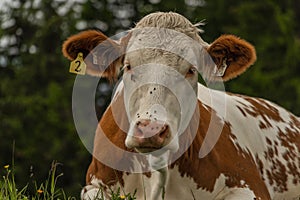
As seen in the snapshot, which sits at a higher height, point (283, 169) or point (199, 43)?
point (199, 43)

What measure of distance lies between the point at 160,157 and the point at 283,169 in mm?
1761

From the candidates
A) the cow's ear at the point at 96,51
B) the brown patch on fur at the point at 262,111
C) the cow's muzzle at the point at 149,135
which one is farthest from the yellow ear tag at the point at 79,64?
the brown patch on fur at the point at 262,111

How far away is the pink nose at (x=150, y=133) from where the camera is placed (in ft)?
16.3

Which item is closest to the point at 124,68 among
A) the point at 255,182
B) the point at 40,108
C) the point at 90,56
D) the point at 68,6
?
the point at 90,56

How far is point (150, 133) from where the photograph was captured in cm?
495

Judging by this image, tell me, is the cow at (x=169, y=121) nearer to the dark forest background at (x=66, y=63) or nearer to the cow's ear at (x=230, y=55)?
the cow's ear at (x=230, y=55)

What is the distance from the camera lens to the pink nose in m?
4.96

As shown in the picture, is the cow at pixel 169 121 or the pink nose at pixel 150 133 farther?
the cow at pixel 169 121

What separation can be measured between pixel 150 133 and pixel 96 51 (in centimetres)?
128

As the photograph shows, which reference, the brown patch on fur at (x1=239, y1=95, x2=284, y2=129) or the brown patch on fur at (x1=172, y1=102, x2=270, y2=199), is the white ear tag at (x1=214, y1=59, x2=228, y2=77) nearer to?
the brown patch on fur at (x1=172, y1=102, x2=270, y2=199)

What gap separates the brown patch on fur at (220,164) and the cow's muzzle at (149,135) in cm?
98

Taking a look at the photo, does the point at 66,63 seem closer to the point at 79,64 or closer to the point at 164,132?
the point at 79,64

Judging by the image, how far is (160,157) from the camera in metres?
5.78

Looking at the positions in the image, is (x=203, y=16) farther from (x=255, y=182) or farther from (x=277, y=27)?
(x=255, y=182)
